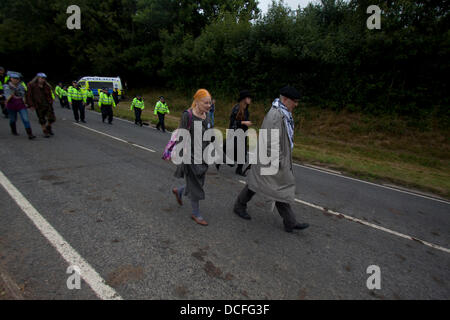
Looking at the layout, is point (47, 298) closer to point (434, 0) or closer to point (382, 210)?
point (382, 210)

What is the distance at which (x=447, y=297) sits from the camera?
264 cm

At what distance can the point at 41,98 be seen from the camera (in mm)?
7797

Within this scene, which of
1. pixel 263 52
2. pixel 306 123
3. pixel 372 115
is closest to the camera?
pixel 372 115

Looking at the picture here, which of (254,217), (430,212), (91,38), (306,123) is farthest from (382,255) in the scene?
(91,38)

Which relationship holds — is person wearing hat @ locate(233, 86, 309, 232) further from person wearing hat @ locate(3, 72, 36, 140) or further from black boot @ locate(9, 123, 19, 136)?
black boot @ locate(9, 123, 19, 136)

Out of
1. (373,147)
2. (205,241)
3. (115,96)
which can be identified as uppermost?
(115,96)

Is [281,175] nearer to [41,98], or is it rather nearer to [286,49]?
[41,98]

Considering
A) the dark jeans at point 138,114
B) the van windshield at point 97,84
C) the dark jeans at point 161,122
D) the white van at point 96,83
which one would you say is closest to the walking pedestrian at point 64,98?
the white van at point 96,83

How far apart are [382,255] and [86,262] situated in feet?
11.9

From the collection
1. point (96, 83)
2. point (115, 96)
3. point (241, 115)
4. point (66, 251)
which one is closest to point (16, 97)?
point (241, 115)

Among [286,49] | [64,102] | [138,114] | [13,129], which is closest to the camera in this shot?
[13,129]

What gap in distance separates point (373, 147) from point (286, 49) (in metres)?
8.61

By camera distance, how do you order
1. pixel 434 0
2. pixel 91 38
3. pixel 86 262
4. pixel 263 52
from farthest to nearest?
pixel 91 38
pixel 263 52
pixel 434 0
pixel 86 262

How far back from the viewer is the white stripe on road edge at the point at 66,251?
225 centimetres
